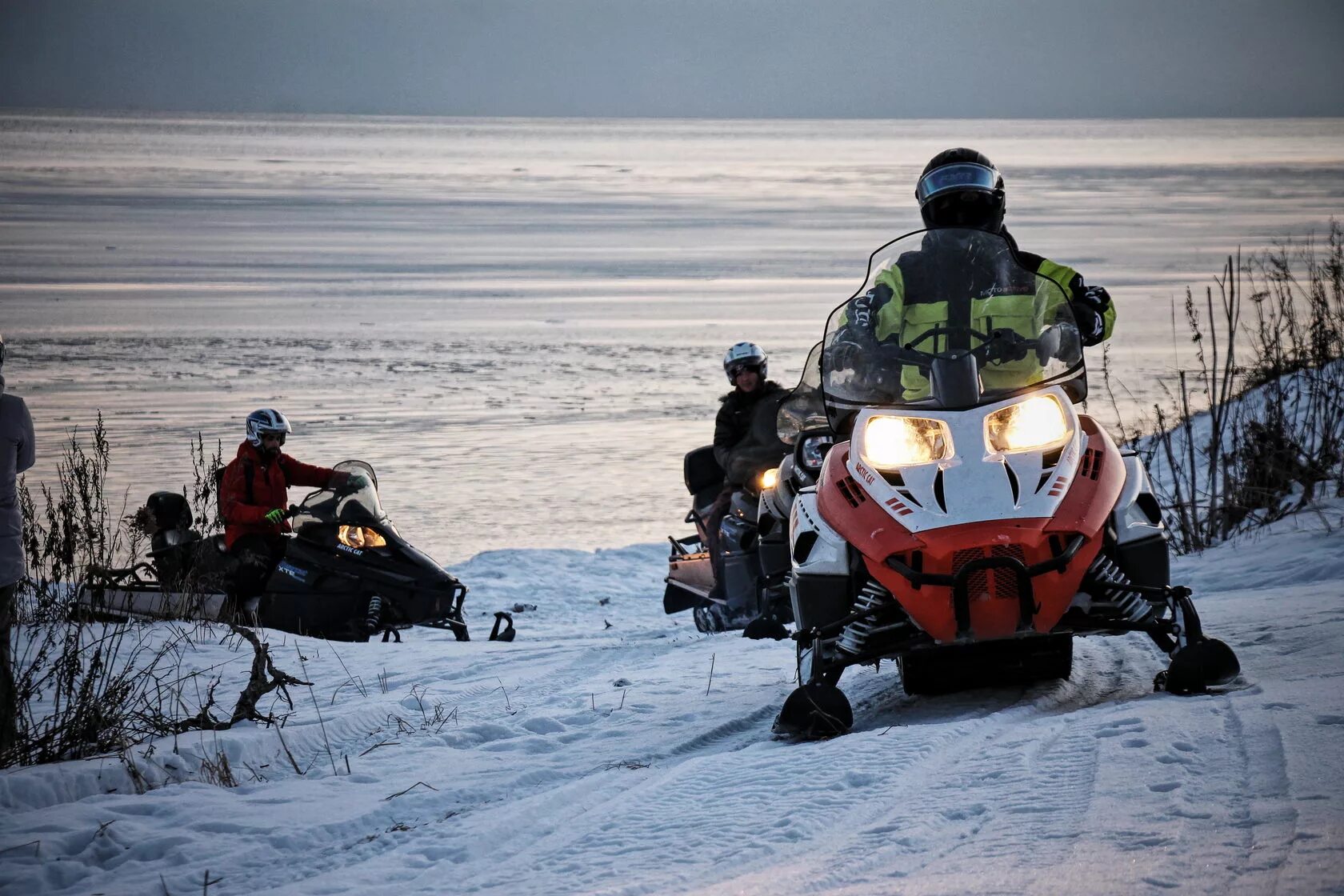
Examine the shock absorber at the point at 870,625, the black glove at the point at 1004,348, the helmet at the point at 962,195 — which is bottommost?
the shock absorber at the point at 870,625

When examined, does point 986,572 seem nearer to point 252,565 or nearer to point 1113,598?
point 1113,598

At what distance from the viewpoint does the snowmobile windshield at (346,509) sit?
10.4 metres

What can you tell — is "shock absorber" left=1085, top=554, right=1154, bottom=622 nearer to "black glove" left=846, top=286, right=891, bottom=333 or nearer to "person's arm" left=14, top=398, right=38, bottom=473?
"black glove" left=846, top=286, right=891, bottom=333

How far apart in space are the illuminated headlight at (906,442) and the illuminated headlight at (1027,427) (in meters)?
0.18

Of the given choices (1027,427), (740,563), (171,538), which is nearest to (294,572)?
(171,538)

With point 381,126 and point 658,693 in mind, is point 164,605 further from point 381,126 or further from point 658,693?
point 381,126

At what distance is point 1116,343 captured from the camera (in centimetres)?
2036

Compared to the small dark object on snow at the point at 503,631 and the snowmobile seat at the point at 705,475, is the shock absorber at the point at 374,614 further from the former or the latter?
the snowmobile seat at the point at 705,475

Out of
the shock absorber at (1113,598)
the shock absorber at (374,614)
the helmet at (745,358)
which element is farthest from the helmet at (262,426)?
the shock absorber at (1113,598)

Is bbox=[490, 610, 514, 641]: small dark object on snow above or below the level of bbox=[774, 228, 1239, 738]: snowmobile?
below

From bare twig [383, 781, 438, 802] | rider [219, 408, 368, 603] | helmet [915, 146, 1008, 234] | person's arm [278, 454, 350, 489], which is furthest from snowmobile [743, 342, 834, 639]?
person's arm [278, 454, 350, 489]

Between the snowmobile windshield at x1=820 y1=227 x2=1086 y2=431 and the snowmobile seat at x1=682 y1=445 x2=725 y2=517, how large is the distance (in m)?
4.50

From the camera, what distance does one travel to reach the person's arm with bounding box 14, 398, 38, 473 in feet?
18.8

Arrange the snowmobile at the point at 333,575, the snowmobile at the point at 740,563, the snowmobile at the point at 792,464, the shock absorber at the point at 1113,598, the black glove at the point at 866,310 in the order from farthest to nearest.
Answer: the snowmobile at the point at 333,575 → the snowmobile at the point at 740,563 → the snowmobile at the point at 792,464 → the black glove at the point at 866,310 → the shock absorber at the point at 1113,598
